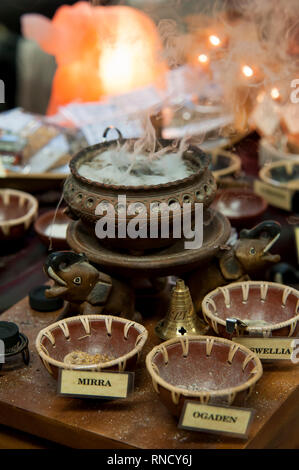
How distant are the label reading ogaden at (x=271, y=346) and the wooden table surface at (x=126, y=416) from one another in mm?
79

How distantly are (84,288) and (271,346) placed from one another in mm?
650

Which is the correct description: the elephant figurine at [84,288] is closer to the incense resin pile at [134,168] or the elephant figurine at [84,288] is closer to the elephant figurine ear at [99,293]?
the elephant figurine ear at [99,293]

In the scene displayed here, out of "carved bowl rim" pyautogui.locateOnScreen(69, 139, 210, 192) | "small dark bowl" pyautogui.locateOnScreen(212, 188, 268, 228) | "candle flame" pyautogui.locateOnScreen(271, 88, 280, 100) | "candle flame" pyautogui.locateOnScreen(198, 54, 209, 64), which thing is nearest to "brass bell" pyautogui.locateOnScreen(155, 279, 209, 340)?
"carved bowl rim" pyautogui.locateOnScreen(69, 139, 210, 192)

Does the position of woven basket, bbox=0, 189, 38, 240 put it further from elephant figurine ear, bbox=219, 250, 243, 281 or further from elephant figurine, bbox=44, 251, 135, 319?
elephant figurine ear, bbox=219, 250, 243, 281

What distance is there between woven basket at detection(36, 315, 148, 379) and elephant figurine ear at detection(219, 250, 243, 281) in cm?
44

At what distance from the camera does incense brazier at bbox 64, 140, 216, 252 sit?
2.23m

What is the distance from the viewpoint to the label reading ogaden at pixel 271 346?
2107 millimetres

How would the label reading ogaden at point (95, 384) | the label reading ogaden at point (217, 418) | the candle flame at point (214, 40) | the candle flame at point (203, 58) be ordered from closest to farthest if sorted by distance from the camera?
the label reading ogaden at point (217, 418), the label reading ogaden at point (95, 384), the candle flame at point (214, 40), the candle flame at point (203, 58)

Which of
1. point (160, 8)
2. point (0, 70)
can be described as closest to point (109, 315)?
point (160, 8)

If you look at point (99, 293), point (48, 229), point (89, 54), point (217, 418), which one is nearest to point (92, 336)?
point (99, 293)

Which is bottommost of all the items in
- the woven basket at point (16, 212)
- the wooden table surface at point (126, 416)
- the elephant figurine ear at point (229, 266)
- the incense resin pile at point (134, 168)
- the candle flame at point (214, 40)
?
the woven basket at point (16, 212)

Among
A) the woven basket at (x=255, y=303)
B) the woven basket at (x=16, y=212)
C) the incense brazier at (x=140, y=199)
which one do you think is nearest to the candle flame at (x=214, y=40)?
the woven basket at (x=16, y=212)

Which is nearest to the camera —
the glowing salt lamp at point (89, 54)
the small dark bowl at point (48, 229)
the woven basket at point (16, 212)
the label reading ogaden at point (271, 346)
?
the label reading ogaden at point (271, 346)

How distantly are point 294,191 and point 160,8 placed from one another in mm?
1409
